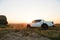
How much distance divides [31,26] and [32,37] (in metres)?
5.98

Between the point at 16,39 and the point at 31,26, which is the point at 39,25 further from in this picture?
the point at 16,39

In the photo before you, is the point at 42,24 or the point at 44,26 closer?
the point at 44,26

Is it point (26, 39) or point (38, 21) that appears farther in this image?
point (38, 21)

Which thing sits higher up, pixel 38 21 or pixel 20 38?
pixel 38 21

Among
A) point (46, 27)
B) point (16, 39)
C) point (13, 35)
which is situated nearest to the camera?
point (16, 39)

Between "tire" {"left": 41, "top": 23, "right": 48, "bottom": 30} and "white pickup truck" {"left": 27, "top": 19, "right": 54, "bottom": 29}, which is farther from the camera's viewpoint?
"white pickup truck" {"left": 27, "top": 19, "right": 54, "bottom": 29}

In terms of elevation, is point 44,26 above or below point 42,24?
below

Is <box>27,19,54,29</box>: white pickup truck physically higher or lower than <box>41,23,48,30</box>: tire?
higher

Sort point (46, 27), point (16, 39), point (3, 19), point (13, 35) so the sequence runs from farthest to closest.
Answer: point (3, 19), point (46, 27), point (13, 35), point (16, 39)

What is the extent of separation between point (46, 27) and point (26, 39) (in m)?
6.53

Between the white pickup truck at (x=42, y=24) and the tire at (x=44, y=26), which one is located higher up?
the white pickup truck at (x=42, y=24)

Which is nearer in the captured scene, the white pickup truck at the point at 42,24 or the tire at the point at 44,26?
the tire at the point at 44,26

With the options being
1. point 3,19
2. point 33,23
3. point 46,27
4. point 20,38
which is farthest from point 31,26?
point 20,38

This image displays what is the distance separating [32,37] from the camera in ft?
40.5
